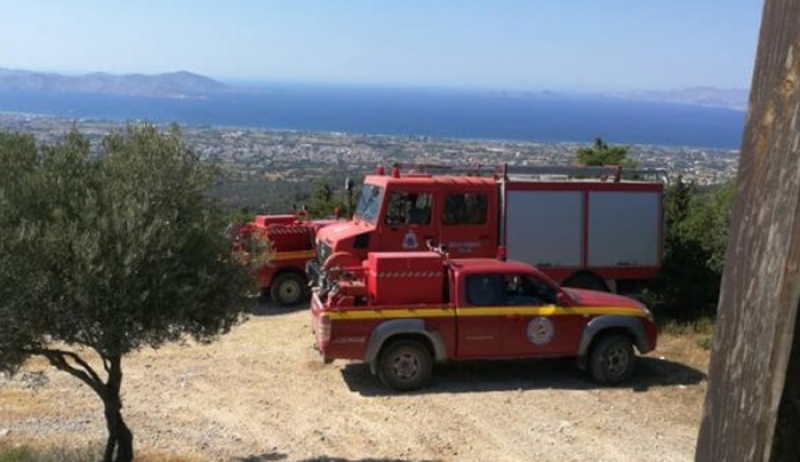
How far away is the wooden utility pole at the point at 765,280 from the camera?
112 cm

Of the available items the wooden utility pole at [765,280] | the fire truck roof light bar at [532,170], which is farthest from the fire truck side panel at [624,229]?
the wooden utility pole at [765,280]

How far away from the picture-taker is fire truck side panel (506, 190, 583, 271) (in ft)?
48.7

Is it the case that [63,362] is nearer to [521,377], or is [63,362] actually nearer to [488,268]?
[488,268]

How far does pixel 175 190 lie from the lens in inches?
318

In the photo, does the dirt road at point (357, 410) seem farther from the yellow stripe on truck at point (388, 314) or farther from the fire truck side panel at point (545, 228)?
the fire truck side panel at point (545, 228)

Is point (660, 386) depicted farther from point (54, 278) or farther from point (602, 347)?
point (54, 278)

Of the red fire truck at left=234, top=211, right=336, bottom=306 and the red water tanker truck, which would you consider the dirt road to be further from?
the red fire truck at left=234, top=211, right=336, bottom=306

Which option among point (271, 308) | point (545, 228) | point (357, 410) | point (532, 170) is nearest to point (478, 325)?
point (357, 410)

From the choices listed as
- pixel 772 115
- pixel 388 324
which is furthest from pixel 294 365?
pixel 772 115

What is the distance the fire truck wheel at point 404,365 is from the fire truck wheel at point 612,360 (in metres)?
2.38

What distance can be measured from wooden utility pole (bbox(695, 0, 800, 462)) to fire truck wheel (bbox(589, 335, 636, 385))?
424 inches

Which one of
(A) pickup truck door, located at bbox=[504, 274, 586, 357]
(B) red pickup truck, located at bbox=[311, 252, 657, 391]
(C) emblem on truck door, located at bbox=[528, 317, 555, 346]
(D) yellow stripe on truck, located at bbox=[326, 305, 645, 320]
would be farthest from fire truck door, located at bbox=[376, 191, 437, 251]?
(C) emblem on truck door, located at bbox=[528, 317, 555, 346]

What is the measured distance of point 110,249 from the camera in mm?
7406

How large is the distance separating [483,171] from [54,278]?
9.78 meters
